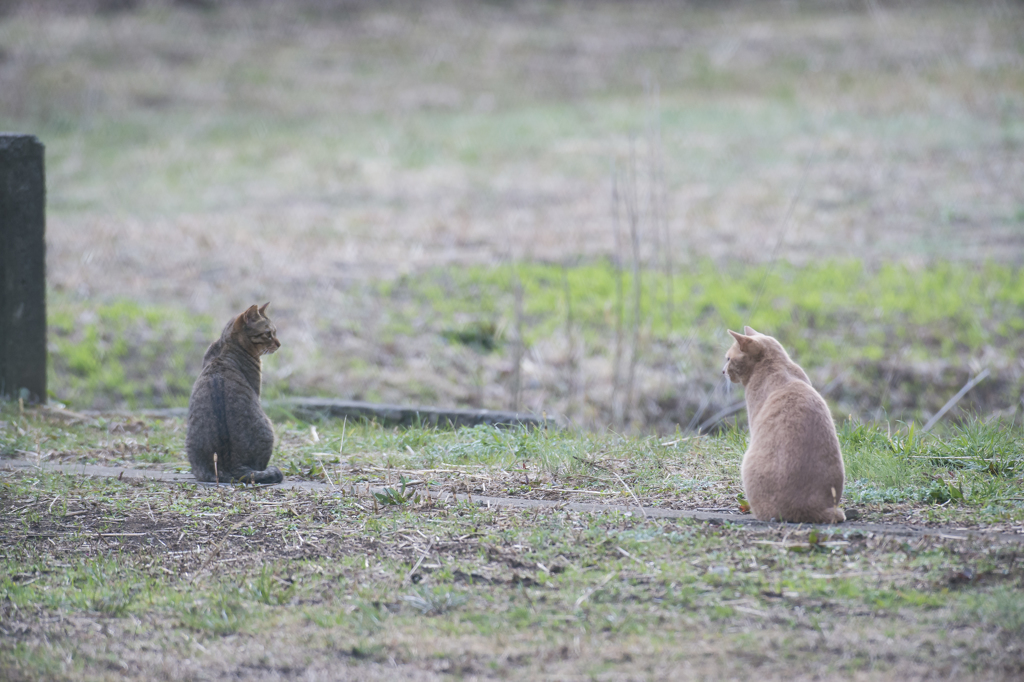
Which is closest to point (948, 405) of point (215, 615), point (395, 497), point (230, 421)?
point (395, 497)

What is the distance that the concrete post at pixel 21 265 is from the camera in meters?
6.50

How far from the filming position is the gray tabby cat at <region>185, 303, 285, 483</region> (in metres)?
4.80

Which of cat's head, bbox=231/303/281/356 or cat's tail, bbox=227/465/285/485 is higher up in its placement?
cat's head, bbox=231/303/281/356

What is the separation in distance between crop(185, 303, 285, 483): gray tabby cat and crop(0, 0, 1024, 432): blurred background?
100 inches

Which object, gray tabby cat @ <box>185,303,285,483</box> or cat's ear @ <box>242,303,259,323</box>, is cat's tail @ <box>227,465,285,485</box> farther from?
cat's ear @ <box>242,303,259,323</box>

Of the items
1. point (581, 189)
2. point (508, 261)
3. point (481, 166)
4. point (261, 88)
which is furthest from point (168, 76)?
point (508, 261)

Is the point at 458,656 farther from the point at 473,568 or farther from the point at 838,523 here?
the point at 838,523

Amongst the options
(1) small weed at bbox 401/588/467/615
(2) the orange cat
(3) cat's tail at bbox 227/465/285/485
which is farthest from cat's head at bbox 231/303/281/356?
(2) the orange cat

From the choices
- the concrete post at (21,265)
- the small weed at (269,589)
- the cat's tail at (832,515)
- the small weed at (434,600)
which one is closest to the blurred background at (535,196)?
the concrete post at (21,265)

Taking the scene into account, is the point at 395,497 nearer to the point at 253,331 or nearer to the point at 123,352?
the point at 253,331

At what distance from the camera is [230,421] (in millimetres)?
4785

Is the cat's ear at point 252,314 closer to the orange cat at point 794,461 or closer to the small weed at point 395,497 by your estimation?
the small weed at point 395,497

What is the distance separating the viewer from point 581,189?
14.3 meters

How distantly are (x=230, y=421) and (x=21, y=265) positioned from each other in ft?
9.17
